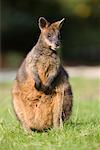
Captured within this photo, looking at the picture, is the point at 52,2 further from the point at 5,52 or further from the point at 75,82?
the point at 75,82

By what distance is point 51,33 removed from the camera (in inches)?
324

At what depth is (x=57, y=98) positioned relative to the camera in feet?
26.5

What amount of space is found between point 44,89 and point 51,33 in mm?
764

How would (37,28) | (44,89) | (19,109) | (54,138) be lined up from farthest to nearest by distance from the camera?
(37,28)
(19,109)
(44,89)
(54,138)

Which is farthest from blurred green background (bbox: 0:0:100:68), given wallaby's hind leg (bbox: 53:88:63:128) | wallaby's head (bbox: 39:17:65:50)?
wallaby's hind leg (bbox: 53:88:63:128)

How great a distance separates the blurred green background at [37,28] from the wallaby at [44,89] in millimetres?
22146

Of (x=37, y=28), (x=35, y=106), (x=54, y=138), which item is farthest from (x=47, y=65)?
(x=37, y=28)

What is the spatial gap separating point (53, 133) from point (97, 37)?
82.5 feet

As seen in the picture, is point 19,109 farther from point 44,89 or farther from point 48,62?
point 48,62

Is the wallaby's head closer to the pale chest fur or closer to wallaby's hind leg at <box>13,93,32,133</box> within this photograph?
the pale chest fur

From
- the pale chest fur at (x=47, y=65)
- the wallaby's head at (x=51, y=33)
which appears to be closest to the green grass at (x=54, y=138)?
the pale chest fur at (x=47, y=65)

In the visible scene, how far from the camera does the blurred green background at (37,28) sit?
30.6 meters

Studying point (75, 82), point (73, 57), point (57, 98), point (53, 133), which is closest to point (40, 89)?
point (57, 98)

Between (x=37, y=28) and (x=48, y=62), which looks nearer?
(x=48, y=62)
